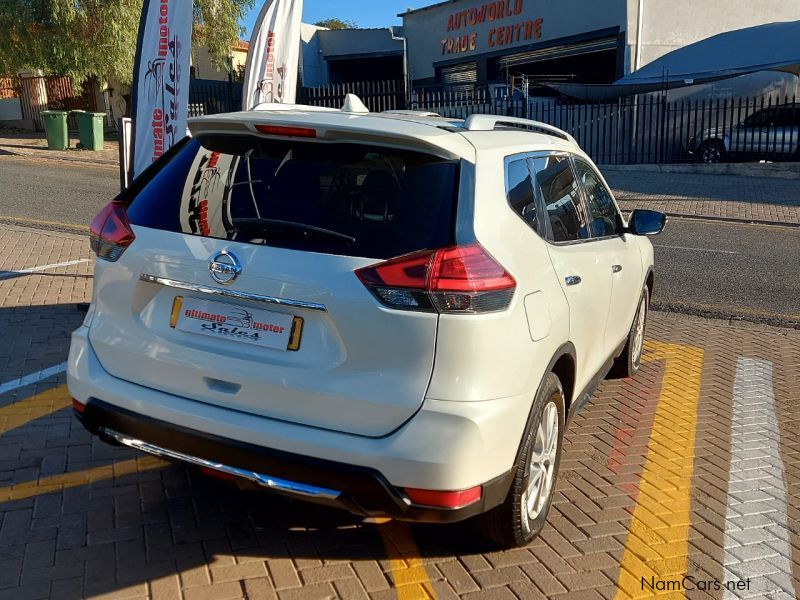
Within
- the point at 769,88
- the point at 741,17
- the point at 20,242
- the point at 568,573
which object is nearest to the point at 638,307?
the point at 568,573

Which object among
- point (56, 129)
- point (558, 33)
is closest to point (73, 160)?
point (56, 129)

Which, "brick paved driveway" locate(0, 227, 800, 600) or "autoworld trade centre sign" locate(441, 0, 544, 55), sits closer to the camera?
"brick paved driveway" locate(0, 227, 800, 600)

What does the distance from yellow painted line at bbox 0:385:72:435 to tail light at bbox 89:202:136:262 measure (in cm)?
158

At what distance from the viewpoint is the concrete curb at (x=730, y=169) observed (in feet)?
61.6

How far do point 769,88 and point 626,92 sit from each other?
394 centimetres

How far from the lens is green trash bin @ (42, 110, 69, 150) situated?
23328mm

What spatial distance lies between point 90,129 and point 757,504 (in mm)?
23171

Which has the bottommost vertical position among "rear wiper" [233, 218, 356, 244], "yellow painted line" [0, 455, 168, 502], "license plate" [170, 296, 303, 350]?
"yellow painted line" [0, 455, 168, 502]

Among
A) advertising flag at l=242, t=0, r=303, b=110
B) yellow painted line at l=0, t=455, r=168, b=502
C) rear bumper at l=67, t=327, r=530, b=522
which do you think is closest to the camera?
rear bumper at l=67, t=327, r=530, b=522

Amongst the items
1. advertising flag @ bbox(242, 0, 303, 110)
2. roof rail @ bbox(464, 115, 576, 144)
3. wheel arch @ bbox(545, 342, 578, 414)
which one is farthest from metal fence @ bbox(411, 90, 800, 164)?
wheel arch @ bbox(545, 342, 578, 414)

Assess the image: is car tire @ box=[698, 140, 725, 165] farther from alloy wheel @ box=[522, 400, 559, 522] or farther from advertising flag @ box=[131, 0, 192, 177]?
alloy wheel @ box=[522, 400, 559, 522]

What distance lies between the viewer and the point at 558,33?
91.9ft

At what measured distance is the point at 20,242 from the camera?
9375mm

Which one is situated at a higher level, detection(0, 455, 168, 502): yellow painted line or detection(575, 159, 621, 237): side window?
detection(575, 159, 621, 237): side window
